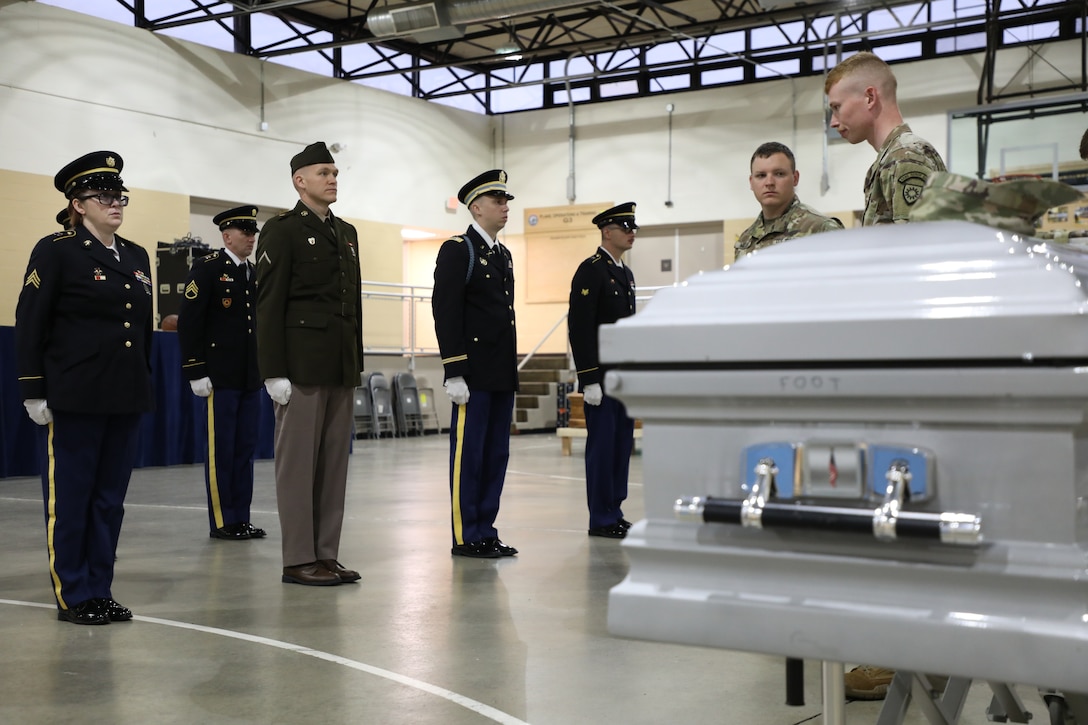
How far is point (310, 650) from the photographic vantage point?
10.5 ft

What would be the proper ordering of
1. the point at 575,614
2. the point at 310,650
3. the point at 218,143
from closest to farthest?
1. the point at 310,650
2. the point at 575,614
3. the point at 218,143

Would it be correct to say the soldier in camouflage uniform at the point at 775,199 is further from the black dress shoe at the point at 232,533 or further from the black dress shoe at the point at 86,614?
the black dress shoe at the point at 232,533

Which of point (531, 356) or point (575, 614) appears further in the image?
point (531, 356)

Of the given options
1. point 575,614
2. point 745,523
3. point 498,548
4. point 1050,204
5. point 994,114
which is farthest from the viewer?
point 994,114

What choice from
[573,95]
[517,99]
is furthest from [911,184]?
[517,99]

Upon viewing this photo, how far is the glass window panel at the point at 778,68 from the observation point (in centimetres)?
1510

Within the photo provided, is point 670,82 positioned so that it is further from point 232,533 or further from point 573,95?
point 232,533

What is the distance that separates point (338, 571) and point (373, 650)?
44.4 inches

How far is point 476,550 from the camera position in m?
4.86

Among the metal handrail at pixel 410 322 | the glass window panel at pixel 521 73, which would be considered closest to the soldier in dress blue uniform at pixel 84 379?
the metal handrail at pixel 410 322

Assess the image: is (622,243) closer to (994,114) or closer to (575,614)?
(575,614)

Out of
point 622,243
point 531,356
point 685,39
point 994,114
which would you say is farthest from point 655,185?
point 622,243

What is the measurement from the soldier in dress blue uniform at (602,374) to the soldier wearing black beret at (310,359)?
153cm

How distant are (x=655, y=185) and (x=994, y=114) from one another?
5214 millimetres
